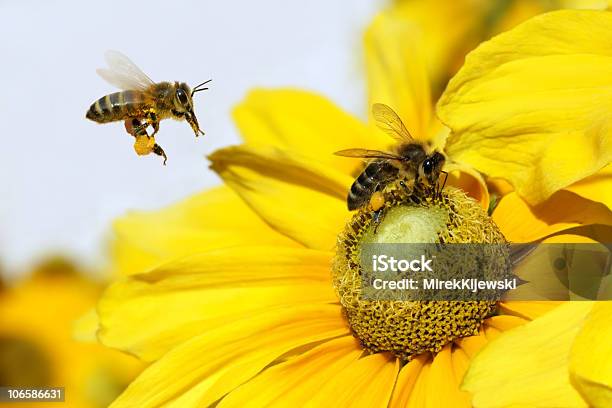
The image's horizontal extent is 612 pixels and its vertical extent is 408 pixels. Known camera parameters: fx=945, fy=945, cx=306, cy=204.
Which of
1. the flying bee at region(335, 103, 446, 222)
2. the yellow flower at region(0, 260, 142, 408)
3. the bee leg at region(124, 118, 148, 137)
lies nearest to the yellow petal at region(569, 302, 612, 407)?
the flying bee at region(335, 103, 446, 222)

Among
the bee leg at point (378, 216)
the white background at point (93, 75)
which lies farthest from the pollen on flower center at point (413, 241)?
the white background at point (93, 75)

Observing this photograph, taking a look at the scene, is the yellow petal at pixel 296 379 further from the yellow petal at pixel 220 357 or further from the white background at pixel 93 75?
the white background at pixel 93 75

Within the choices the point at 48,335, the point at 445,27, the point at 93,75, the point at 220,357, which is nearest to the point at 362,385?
the point at 220,357

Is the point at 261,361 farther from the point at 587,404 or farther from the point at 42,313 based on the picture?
the point at 42,313

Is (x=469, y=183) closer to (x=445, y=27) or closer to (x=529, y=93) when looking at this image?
(x=529, y=93)

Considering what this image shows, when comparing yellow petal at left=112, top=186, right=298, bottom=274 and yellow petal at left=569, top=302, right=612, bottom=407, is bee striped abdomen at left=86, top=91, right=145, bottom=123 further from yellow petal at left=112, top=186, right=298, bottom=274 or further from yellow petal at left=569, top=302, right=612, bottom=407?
yellow petal at left=569, top=302, right=612, bottom=407

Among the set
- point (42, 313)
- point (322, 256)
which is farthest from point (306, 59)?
point (322, 256)

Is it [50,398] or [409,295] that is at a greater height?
[409,295]
